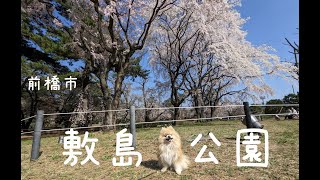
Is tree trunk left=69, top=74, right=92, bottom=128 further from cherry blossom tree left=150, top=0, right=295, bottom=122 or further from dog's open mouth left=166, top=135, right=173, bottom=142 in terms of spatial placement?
dog's open mouth left=166, top=135, right=173, bottom=142

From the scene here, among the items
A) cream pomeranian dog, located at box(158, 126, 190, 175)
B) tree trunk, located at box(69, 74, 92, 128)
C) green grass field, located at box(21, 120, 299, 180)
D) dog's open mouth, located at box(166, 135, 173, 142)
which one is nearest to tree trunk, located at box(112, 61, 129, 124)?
green grass field, located at box(21, 120, 299, 180)

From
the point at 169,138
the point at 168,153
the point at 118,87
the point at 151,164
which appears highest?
the point at 118,87

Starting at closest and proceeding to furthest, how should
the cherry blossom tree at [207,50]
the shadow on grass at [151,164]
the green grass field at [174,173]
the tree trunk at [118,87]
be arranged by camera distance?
the green grass field at [174,173], the shadow on grass at [151,164], the tree trunk at [118,87], the cherry blossom tree at [207,50]

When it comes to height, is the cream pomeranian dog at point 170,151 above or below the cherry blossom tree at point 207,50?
below

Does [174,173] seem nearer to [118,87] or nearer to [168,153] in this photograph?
[168,153]

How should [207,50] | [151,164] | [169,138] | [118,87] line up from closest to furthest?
[169,138] → [151,164] → [118,87] → [207,50]

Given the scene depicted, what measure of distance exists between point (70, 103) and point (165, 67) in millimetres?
8031

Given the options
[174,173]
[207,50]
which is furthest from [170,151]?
[207,50]

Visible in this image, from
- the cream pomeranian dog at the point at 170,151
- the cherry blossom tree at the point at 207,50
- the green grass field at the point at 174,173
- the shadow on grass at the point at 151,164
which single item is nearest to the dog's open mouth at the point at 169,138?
the cream pomeranian dog at the point at 170,151

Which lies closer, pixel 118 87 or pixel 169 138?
pixel 169 138

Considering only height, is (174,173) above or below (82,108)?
below

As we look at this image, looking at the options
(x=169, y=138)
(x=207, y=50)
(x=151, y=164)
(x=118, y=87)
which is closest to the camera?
(x=169, y=138)

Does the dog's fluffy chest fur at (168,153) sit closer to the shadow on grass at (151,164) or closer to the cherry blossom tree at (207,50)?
the shadow on grass at (151,164)
